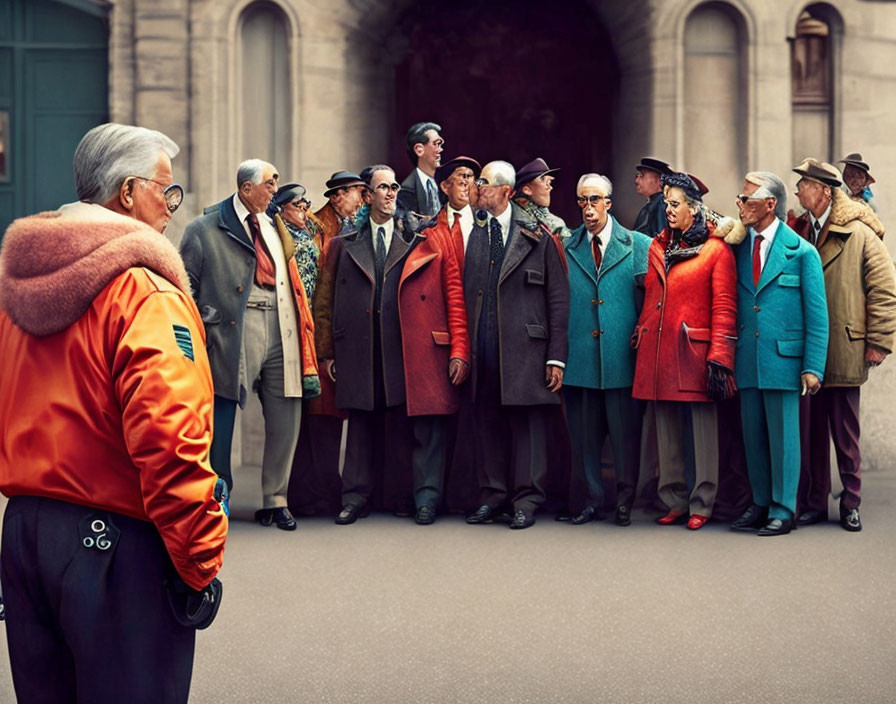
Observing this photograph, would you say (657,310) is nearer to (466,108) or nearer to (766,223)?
(766,223)

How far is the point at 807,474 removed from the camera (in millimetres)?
8414

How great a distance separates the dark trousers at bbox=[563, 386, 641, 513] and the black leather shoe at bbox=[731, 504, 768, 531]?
0.62 metres

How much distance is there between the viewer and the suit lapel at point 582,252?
27.4ft

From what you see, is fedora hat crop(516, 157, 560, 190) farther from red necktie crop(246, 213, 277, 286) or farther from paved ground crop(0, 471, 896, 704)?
paved ground crop(0, 471, 896, 704)

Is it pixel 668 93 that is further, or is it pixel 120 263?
pixel 668 93

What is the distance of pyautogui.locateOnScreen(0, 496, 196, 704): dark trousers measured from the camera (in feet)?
10.4

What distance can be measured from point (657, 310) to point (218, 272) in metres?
2.44

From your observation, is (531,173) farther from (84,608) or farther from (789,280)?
(84,608)

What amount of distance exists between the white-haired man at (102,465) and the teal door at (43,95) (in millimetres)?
9042

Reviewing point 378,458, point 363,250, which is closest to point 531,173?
point 363,250

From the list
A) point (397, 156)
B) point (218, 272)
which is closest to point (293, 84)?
point (397, 156)

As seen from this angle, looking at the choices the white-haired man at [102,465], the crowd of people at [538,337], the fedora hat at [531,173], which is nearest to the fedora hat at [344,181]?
the crowd of people at [538,337]

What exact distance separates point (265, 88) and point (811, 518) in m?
5.75

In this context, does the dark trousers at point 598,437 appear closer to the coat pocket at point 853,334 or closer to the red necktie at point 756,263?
the red necktie at point 756,263
